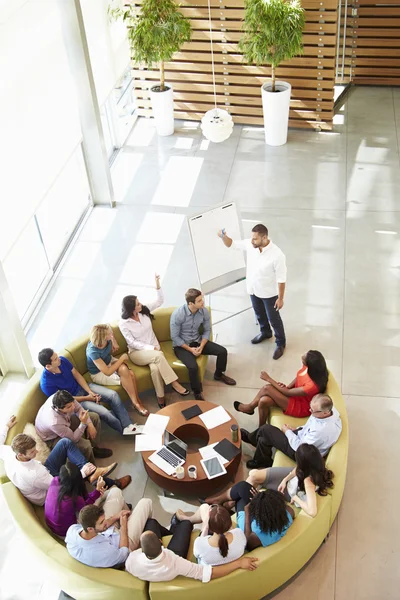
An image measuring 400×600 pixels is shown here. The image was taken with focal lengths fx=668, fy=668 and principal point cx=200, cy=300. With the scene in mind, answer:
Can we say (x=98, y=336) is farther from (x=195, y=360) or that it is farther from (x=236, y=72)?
(x=236, y=72)

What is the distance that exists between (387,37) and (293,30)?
3034mm

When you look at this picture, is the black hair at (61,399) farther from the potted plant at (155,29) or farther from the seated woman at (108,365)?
the potted plant at (155,29)

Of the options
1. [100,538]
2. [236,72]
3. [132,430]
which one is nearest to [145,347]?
[132,430]

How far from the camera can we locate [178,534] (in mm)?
4957

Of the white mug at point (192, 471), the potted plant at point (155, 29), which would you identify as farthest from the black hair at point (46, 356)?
the potted plant at point (155, 29)

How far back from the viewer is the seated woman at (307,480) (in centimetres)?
493

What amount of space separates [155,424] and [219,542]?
5.37 feet

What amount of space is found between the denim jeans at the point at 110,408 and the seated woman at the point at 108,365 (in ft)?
0.37

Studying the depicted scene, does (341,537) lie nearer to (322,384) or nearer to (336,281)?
(322,384)

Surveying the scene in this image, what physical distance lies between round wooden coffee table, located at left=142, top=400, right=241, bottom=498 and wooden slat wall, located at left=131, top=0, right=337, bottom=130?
6.53 meters

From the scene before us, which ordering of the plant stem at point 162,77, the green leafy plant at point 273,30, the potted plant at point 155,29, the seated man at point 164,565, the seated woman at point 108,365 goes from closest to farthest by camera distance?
1. the seated man at point 164,565
2. the seated woman at point 108,365
3. the green leafy plant at point 273,30
4. the potted plant at point 155,29
5. the plant stem at point 162,77

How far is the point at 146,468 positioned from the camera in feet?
19.1

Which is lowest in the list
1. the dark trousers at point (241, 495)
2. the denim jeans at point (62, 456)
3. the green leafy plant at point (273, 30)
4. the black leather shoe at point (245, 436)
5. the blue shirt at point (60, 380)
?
the black leather shoe at point (245, 436)

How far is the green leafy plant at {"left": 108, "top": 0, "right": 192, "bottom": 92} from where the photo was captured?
9.82 meters
